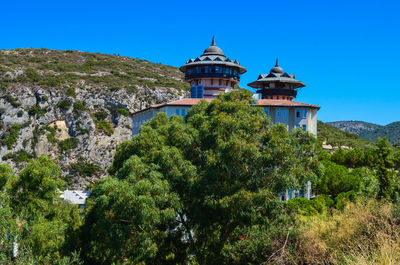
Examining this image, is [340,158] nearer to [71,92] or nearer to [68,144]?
[68,144]

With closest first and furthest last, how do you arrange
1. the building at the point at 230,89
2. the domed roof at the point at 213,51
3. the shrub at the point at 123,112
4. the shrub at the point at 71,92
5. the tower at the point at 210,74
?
the building at the point at 230,89 → the tower at the point at 210,74 → the domed roof at the point at 213,51 → the shrub at the point at 71,92 → the shrub at the point at 123,112

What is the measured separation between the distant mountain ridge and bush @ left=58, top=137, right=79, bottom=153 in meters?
120

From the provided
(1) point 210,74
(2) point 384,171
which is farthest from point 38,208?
(1) point 210,74

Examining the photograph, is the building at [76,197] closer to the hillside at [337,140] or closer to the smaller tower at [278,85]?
the smaller tower at [278,85]

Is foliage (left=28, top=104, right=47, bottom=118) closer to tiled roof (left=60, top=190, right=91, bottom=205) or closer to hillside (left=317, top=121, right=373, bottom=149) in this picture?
tiled roof (left=60, top=190, right=91, bottom=205)

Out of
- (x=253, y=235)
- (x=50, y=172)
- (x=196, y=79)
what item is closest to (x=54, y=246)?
(x=50, y=172)

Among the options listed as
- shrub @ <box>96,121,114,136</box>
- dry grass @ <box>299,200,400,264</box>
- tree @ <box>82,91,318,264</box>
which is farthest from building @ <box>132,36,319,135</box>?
shrub @ <box>96,121,114,136</box>

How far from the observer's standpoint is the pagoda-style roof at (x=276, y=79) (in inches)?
2347

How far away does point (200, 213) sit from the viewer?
19.3 metres

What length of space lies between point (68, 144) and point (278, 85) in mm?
40427

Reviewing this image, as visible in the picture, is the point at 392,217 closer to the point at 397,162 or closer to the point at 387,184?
the point at 387,184

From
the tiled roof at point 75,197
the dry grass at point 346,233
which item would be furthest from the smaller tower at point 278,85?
the dry grass at point 346,233

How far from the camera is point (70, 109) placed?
267 ft

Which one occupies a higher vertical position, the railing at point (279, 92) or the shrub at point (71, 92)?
the shrub at point (71, 92)
